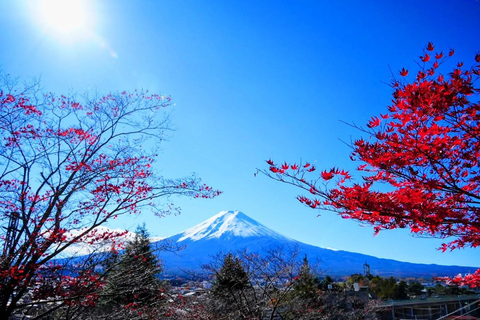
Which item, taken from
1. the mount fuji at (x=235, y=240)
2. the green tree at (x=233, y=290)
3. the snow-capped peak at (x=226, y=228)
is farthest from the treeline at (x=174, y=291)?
the snow-capped peak at (x=226, y=228)

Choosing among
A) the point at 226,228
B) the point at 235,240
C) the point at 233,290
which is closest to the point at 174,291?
the point at 233,290

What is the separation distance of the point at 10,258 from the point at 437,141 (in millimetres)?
5327

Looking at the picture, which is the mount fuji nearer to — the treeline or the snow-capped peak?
the snow-capped peak

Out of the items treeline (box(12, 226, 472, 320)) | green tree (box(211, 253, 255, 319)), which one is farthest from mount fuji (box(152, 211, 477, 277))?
treeline (box(12, 226, 472, 320))

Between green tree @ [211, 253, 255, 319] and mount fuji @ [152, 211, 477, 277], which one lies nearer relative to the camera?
green tree @ [211, 253, 255, 319]

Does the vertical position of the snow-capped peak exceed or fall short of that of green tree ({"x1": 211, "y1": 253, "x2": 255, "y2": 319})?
it exceeds it

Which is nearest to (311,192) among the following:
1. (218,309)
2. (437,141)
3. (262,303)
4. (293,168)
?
(293,168)

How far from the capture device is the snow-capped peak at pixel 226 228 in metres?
77.1

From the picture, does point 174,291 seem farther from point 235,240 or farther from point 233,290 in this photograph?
point 235,240

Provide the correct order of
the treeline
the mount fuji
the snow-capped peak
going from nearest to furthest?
1. the treeline
2. the mount fuji
3. the snow-capped peak

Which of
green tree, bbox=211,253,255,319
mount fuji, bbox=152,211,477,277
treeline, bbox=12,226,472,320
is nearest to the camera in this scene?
treeline, bbox=12,226,472,320

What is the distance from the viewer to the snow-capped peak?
7705cm

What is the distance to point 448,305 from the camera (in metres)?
24.1

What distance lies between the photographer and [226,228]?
85000 millimetres
